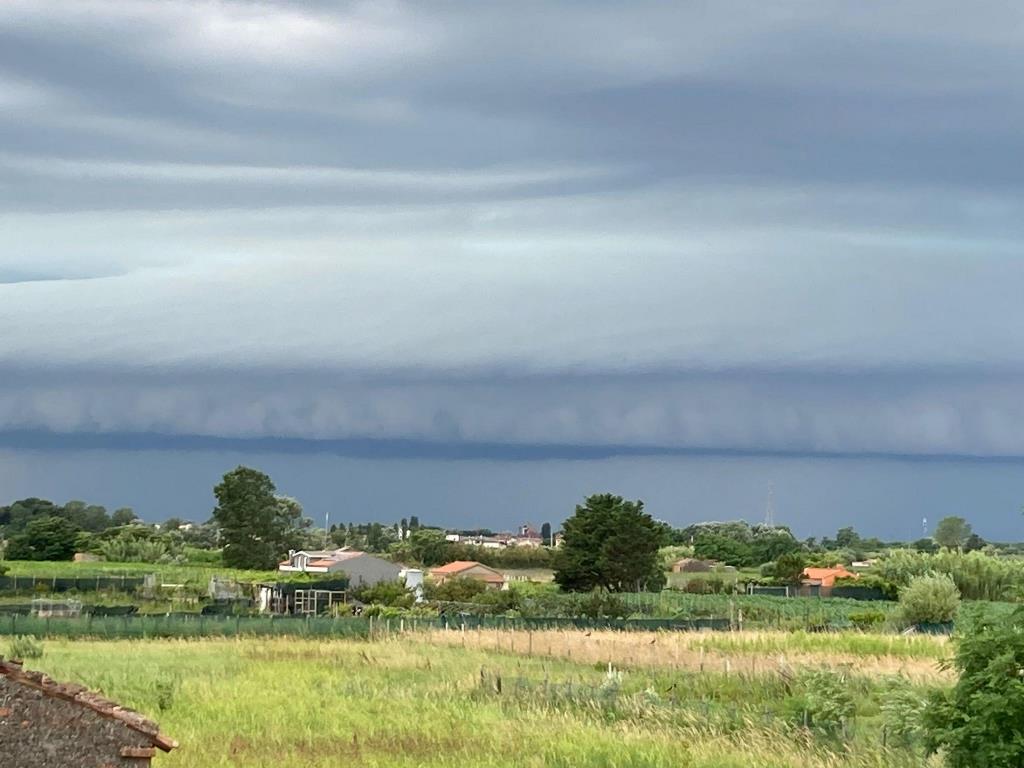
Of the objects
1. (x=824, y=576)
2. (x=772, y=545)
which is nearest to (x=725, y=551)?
(x=772, y=545)

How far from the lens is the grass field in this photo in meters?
22.3

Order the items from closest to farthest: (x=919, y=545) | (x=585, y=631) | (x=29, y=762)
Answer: (x=29, y=762)
(x=585, y=631)
(x=919, y=545)

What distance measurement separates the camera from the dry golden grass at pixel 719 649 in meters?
39.7

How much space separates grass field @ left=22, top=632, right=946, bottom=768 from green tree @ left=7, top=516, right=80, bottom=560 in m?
76.3

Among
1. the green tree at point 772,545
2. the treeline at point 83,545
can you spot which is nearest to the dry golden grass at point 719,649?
the treeline at point 83,545

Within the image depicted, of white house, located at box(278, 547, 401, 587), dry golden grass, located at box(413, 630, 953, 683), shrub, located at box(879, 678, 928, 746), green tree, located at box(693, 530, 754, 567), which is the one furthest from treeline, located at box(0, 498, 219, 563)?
shrub, located at box(879, 678, 928, 746)

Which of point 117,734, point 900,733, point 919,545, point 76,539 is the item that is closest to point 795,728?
point 900,733

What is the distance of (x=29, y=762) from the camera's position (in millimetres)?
14992

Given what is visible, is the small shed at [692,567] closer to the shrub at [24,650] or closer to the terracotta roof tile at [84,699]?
the shrub at [24,650]

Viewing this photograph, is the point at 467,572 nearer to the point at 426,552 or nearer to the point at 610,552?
the point at 610,552

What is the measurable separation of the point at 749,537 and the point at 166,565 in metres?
91.0

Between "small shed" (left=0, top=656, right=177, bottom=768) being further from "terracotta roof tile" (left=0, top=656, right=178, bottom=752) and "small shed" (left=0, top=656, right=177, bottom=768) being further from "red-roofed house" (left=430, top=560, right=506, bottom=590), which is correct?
"red-roofed house" (left=430, top=560, right=506, bottom=590)

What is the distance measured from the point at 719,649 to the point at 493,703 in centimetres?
1919

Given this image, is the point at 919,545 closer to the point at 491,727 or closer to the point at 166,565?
the point at 166,565
